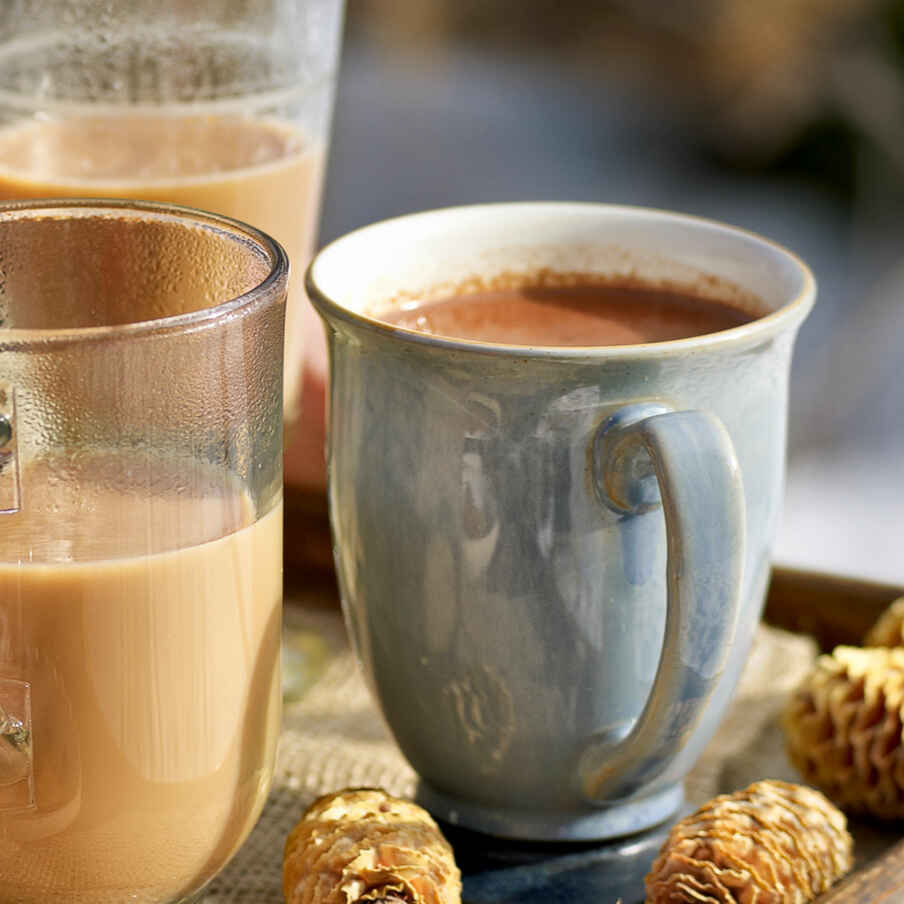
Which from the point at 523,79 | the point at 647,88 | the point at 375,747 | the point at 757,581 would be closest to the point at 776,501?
the point at 757,581

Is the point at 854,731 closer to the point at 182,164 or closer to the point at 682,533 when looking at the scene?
the point at 682,533

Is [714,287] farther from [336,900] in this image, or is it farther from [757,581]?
[336,900]

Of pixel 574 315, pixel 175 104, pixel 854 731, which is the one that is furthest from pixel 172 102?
pixel 854 731

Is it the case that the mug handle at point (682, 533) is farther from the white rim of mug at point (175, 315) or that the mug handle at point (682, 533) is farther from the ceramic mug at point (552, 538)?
the white rim of mug at point (175, 315)

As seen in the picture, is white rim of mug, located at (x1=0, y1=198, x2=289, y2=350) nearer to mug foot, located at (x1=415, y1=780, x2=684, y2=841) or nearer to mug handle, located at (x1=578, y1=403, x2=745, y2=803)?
mug handle, located at (x1=578, y1=403, x2=745, y2=803)

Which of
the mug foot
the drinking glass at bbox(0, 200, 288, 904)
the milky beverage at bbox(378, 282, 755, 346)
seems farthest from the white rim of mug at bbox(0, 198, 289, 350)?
the mug foot

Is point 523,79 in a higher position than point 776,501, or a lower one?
lower
